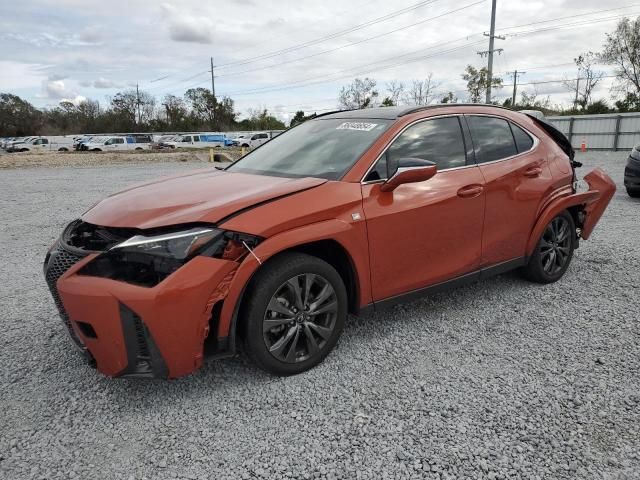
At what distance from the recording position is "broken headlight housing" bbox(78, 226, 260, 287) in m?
2.47

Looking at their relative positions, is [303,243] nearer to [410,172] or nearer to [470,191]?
[410,172]

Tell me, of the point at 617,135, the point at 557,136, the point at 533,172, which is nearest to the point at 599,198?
the point at 557,136

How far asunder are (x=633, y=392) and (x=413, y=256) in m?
1.52

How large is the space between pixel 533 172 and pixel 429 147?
47.3 inches

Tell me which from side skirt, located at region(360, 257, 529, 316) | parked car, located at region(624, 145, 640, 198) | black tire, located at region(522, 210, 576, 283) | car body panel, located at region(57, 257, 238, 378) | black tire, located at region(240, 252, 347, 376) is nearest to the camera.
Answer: car body panel, located at region(57, 257, 238, 378)

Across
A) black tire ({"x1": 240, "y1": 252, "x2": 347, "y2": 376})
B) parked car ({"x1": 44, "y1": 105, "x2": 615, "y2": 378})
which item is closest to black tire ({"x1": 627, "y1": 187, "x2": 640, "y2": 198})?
parked car ({"x1": 44, "y1": 105, "x2": 615, "y2": 378})

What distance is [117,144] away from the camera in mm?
44250

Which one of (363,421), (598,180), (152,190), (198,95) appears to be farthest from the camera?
(198,95)

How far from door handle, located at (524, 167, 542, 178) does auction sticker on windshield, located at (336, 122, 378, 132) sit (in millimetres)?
1512

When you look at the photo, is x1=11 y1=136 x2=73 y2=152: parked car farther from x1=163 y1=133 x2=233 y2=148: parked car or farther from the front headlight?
the front headlight

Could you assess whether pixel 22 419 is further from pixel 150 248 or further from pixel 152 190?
pixel 152 190

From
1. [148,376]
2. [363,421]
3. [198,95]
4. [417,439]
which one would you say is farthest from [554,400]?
[198,95]

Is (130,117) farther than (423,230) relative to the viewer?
Yes

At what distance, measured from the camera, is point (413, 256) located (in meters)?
3.36
